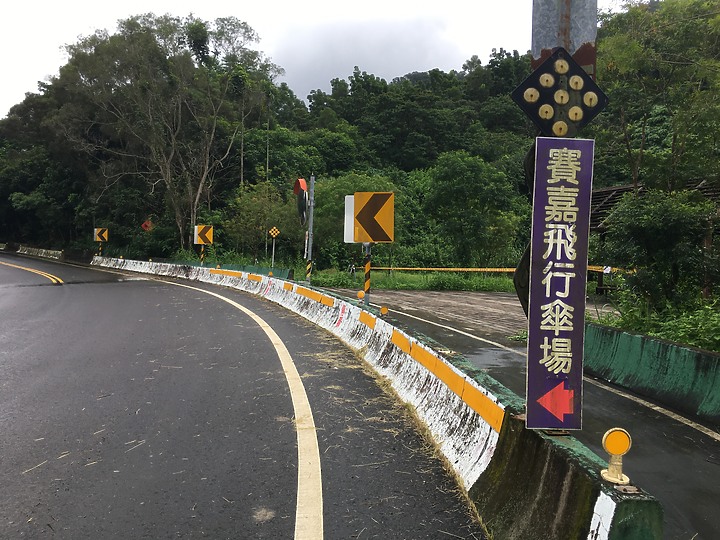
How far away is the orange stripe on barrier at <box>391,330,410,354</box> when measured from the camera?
6.41m

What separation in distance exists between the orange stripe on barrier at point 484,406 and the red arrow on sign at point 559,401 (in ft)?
1.67

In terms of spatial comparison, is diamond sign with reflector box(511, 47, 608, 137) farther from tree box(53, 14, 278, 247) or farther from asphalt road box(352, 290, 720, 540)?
tree box(53, 14, 278, 247)

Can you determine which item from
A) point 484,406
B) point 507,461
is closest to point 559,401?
point 507,461

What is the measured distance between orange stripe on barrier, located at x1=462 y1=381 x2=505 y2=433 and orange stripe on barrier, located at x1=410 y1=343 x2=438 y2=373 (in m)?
1.00

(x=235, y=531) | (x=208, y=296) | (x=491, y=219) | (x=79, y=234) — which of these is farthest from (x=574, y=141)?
(x=79, y=234)

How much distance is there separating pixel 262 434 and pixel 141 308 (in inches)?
412

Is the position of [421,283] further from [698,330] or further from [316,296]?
[698,330]

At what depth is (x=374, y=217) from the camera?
868 centimetres

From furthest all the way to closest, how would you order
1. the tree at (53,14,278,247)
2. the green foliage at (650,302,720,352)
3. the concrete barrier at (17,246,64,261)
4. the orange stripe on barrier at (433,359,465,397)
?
the concrete barrier at (17,246,64,261)
the tree at (53,14,278,247)
the green foliage at (650,302,720,352)
the orange stripe on barrier at (433,359,465,397)

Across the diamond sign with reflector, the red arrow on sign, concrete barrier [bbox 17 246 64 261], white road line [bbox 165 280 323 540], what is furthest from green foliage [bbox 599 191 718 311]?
concrete barrier [bbox 17 246 64 261]

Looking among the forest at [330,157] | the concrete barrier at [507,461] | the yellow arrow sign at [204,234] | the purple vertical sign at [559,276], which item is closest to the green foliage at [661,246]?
the forest at [330,157]

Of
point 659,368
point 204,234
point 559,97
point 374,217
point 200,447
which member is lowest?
point 200,447

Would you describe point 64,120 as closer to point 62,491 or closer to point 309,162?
point 309,162

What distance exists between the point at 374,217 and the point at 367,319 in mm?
1627
